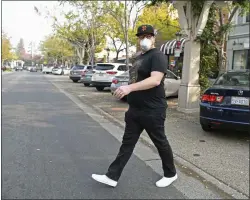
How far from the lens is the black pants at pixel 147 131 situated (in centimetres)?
342

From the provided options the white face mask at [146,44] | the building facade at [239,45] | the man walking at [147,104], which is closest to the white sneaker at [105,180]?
the man walking at [147,104]

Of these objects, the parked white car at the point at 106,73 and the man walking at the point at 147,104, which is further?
the parked white car at the point at 106,73

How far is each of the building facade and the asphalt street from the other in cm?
1866

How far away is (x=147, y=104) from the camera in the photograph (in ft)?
11.1

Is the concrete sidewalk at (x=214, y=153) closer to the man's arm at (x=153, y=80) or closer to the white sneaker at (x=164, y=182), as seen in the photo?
the white sneaker at (x=164, y=182)

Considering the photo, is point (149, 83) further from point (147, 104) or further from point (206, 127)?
point (206, 127)

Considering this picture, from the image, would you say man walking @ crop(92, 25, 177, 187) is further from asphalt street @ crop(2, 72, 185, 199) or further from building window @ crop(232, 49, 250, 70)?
building window @ crop(232, 49, 250, 70)

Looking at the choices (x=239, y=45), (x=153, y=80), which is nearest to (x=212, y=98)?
(x=153, y=80)

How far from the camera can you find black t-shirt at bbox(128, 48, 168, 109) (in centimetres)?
324

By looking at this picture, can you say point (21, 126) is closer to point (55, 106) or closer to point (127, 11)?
point (55, 106)

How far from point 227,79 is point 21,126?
15.7ft

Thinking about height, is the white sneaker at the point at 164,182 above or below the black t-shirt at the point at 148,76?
below

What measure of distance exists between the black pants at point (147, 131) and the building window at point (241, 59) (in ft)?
68.2

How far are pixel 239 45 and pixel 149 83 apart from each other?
22.2m
